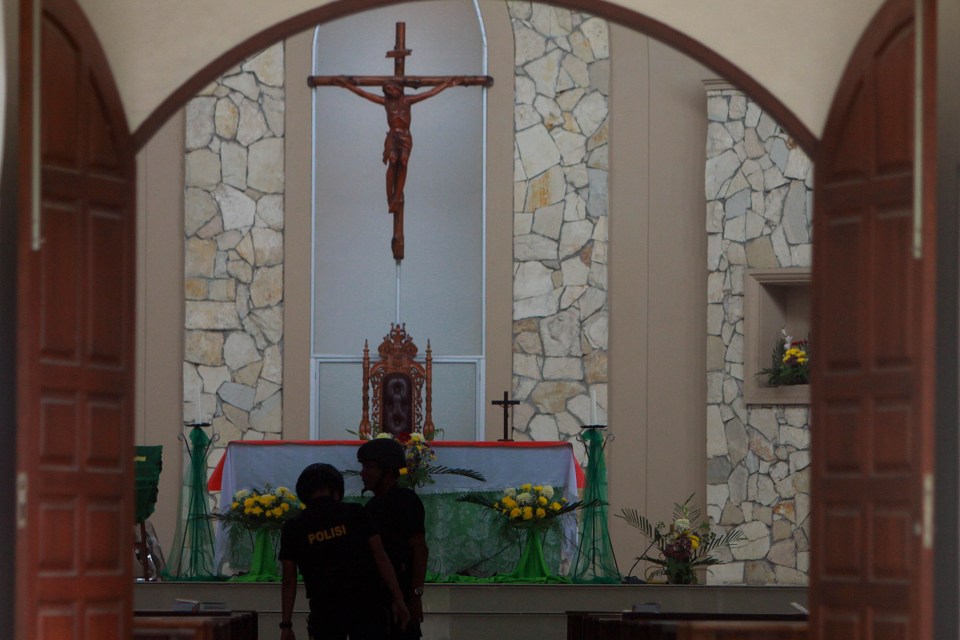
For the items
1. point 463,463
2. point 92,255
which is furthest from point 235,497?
point 92,255

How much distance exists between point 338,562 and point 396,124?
225 inches

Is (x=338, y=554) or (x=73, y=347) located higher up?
(x=73, y=347)

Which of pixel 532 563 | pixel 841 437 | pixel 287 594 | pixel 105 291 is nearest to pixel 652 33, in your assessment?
pixel 841 437

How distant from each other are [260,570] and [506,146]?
3.87 metres

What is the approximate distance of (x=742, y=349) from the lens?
10547 millimetres

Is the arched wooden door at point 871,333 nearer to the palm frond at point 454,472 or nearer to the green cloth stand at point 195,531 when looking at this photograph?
the palm frond at point 454,472

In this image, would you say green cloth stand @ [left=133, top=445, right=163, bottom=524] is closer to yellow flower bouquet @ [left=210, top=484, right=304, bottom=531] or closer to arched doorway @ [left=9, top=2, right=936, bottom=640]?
yellow flower bouquet @ [left=210, top=484, right=304, bottom=531]

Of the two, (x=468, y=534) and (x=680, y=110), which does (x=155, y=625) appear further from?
(x=680, y=110)

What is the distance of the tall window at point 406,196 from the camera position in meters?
11.2

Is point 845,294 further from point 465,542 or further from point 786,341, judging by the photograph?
point 786,341

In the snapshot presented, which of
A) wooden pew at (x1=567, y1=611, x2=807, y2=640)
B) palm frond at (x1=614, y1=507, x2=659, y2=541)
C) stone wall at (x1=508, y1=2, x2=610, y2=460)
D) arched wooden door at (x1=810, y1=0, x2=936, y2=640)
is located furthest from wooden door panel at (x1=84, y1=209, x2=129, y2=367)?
stone wall at (x1=508, y1=2, x2=610, y2=460)

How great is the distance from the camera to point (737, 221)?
10625 mm

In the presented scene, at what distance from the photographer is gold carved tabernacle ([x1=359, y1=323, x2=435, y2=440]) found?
1047cm

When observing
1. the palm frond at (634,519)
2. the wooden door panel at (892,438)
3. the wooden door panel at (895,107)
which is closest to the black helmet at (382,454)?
the wooden door panel at (892,438)
